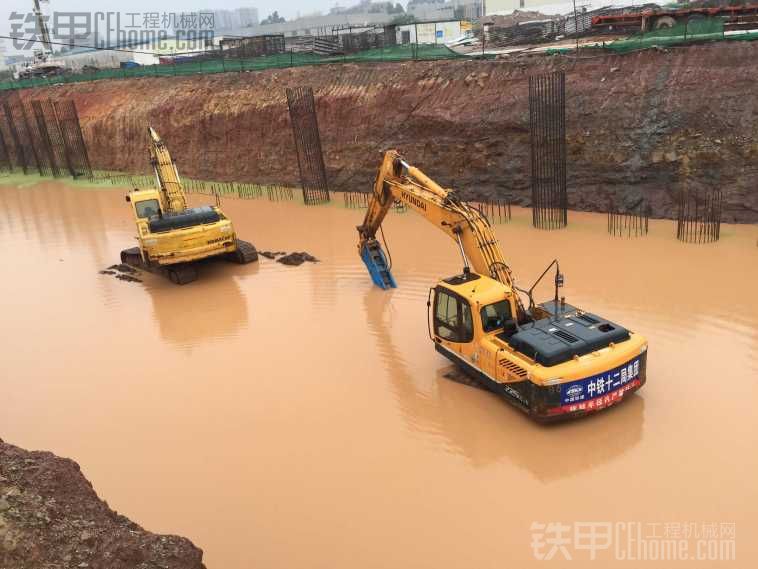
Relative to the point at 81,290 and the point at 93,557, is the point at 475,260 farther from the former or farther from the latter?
the point at 81,290

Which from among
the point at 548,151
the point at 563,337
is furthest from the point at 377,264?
the point at 548,151

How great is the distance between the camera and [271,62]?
30109 millimetres

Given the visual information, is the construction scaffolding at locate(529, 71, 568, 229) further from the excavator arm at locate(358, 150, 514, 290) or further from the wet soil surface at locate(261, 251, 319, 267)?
the wet soil surface at locate(261, 251, 319, 267)

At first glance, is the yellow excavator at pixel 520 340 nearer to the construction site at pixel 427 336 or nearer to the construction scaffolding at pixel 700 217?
the construction site at pixel 427 336

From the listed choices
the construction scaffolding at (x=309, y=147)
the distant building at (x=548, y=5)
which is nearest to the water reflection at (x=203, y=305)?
the construction scaffolding at (x=309, y=147)

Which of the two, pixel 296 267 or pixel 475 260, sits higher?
pixel 475 260

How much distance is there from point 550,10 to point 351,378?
129 feet

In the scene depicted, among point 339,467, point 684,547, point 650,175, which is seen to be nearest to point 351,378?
point 339,467

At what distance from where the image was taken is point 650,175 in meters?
17.0

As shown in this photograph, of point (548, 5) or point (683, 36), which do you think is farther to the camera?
point (548, 5)

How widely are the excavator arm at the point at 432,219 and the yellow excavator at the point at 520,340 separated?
18mm

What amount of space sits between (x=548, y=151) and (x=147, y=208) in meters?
10.7

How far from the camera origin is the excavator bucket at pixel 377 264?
13.1 meters

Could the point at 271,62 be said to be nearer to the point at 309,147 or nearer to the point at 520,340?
the point at 309,147
